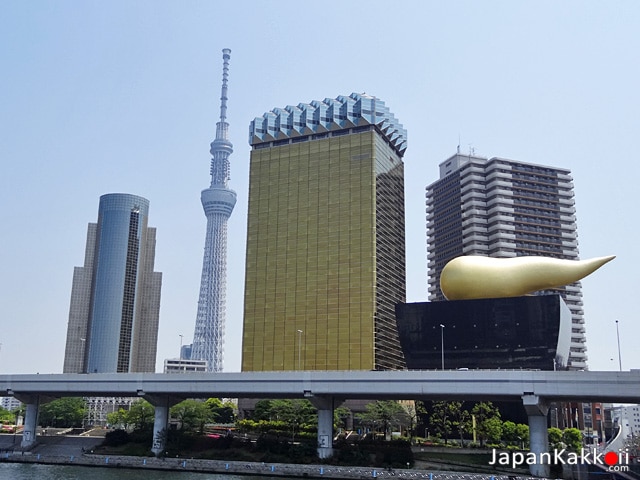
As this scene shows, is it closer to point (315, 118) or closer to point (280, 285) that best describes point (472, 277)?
point (280, 285)

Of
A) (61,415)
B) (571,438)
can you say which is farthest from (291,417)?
(61,415)

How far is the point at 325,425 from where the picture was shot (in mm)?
69562

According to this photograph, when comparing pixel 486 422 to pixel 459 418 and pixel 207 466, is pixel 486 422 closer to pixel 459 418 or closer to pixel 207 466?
pixel 459 418

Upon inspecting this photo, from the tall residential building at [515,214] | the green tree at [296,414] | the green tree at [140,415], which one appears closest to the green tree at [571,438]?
the green tree at [296,414]

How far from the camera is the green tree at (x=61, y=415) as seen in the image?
114875 mm

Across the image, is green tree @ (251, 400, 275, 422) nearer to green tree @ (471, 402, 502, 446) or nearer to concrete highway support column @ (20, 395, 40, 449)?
concrete highway support column @ (20, 395, 40, 449)

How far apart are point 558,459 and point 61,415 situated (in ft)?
270

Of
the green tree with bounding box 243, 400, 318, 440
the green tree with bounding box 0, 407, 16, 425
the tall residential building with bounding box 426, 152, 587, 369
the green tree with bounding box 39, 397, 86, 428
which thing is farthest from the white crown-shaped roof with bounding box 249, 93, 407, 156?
the green tree with bounding box 0, 407, 16, 425

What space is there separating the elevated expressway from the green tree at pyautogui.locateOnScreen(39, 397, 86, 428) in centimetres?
3209

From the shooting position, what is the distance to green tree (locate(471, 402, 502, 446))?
238ft

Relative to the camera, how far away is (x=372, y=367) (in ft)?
404

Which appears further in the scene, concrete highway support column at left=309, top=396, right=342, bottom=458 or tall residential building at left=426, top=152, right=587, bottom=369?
tall residential building at left=426, top=152, right=587, bottom=369

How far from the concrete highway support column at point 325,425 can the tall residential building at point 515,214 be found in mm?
95109

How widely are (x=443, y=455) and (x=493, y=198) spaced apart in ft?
330
